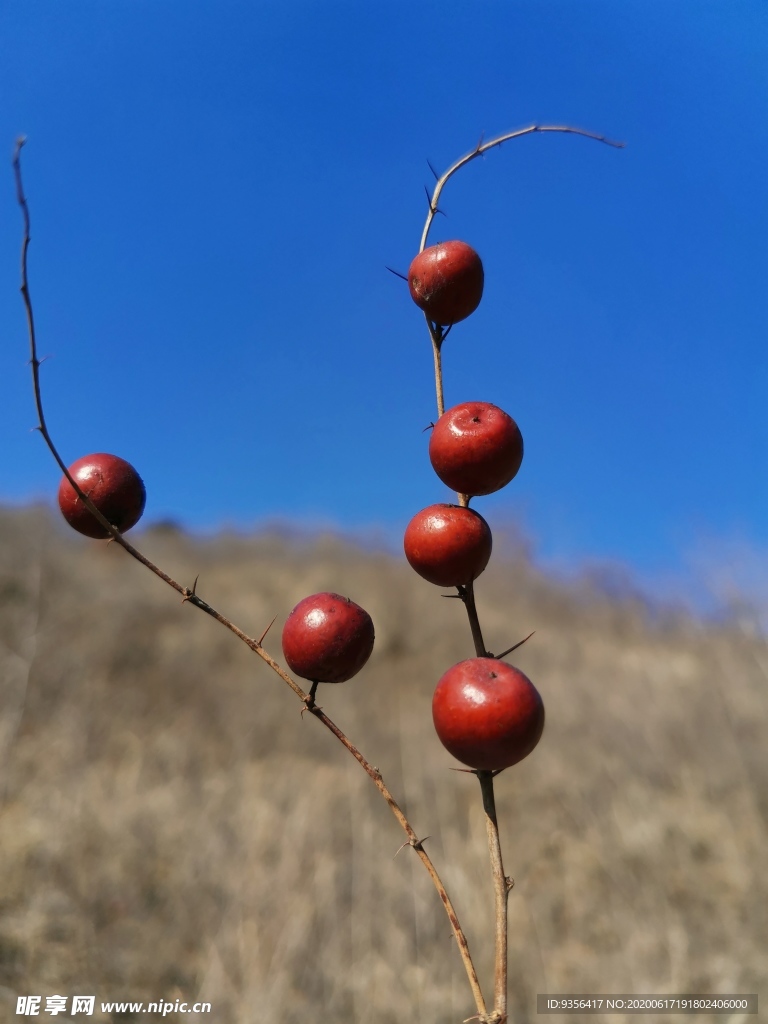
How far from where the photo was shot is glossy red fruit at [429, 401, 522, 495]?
853 millimetres

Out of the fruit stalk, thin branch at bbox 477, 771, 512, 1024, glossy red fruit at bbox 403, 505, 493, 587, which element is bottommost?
thin branch at bbox 477, 771, 512, 1024

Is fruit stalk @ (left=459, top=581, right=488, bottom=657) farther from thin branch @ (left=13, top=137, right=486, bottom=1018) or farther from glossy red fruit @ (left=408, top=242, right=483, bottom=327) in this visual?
glossy red fruit @ (left=408, top=242, right=483, bottom=327)

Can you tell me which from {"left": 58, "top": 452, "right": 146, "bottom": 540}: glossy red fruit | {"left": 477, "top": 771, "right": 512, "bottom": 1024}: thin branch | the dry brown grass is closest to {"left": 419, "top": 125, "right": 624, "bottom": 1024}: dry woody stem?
{"left": 477, "top": 771, "right": 512, "bottom": 1024}: thin branch

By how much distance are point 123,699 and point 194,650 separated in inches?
99.4

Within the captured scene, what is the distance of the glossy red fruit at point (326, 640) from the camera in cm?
87

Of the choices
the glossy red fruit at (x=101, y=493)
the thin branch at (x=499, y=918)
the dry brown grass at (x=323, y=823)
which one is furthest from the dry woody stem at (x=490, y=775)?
the dry brown grass at (x=323, y=823)

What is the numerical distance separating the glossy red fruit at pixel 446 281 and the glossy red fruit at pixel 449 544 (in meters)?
0.30

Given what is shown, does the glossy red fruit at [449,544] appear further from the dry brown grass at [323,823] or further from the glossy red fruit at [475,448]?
the dry brown grass at [323,823]

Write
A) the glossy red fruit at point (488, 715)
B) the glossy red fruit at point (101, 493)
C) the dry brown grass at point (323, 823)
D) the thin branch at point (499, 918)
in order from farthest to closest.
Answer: the dry brown grass at point (323, 823) < the glossy red fruit at point (101, 493) < the glossy red fruit at point (488, 715) < the thin branch at point (499, 918)

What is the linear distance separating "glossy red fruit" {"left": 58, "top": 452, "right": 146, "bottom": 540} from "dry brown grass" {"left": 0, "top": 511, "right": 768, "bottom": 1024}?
4.90 m

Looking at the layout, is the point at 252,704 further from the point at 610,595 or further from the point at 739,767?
the point at 610,595

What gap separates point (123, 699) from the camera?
1090 cm

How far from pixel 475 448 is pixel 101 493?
1.66ft

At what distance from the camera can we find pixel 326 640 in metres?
0.86
